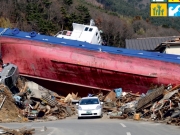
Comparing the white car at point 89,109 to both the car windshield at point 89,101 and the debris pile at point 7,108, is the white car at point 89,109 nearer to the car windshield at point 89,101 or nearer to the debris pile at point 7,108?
the car windshield at point 89,101

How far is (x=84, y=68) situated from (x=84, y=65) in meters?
0.28

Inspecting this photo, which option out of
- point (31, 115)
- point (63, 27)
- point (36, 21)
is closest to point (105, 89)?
point (31, 115)

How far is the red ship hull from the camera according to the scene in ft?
116

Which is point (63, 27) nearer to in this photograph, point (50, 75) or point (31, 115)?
point (50, 75)

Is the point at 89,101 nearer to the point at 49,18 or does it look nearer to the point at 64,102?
the point at 64,102

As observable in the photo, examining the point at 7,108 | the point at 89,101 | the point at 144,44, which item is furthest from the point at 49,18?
the point at 89,101

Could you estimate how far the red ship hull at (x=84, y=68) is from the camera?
35.4 meters

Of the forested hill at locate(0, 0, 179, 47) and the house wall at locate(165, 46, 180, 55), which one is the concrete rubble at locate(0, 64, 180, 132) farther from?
the forested hill at locate(0, 0, 179, 47)

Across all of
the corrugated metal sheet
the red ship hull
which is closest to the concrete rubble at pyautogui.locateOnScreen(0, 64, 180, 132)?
the red ship hull

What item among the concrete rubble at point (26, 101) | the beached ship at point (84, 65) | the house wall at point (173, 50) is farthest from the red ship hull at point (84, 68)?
the house wall at point (173, 50)

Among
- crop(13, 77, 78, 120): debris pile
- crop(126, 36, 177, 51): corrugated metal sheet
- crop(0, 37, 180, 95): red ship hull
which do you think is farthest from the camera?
crop(126, 36, 177, 51): corrugated metal sheet

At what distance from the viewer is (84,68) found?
35656 millimetres

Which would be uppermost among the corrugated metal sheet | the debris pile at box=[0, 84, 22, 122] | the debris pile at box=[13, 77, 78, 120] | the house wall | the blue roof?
the blue roof

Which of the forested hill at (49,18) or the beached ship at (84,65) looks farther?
the forested hill at (49,18)
